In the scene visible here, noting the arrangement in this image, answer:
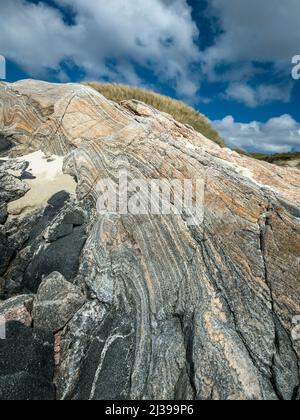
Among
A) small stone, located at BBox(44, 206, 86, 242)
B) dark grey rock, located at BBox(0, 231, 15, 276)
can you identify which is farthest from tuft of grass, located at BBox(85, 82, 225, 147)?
dark grey rock, located at BBox(0, 231, 15, 276)

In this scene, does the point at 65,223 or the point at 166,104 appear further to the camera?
the point at 166,104

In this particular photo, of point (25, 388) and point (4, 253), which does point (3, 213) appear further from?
point (25, 388)

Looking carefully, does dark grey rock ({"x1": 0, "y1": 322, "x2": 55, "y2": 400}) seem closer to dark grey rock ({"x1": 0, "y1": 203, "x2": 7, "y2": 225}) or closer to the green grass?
dark grey rock ({"x1": 0, "y1": 203, "x2": 7, "y2": 225})

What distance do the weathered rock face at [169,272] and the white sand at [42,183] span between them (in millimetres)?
357

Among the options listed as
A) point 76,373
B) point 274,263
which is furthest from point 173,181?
point 76,373

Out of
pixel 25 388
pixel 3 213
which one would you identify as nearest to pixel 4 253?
pixel 3 213

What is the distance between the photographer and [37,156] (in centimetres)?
1523

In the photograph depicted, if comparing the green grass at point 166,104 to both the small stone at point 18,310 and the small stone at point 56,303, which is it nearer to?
the small stone at point 56,303

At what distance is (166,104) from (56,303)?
19.8 metres

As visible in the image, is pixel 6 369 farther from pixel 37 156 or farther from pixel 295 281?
pixel 37 156

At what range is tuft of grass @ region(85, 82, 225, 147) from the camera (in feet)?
76.9

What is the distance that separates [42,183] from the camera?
1373 centimetres
